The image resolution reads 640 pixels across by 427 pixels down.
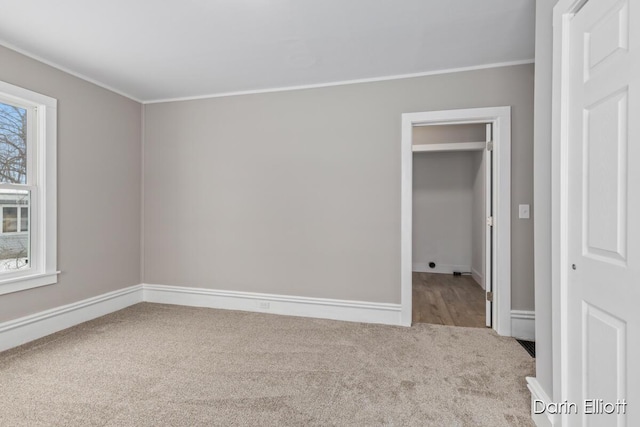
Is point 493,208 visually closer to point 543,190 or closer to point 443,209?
point 543,190

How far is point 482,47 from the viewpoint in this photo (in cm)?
258

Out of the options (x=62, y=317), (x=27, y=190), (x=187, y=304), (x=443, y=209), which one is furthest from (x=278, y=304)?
(x=443, y=209)

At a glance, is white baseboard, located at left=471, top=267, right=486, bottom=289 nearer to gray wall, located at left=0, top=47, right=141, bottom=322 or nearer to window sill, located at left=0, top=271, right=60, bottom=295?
gray wall, located at left=0, top=47, right=141, bottom=322

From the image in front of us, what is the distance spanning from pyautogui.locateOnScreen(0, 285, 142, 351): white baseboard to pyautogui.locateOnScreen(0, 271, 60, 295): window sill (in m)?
0.25

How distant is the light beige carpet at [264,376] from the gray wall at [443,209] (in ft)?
9.63

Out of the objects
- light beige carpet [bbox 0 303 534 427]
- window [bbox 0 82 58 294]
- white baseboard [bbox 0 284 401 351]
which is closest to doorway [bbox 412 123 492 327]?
white baseboard [bbox 0 284 401 351]

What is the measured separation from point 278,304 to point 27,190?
8.19 ft

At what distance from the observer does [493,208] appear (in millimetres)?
3008

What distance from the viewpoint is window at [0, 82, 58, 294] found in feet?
8.55

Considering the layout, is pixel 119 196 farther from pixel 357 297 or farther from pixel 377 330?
pixel 377 330
